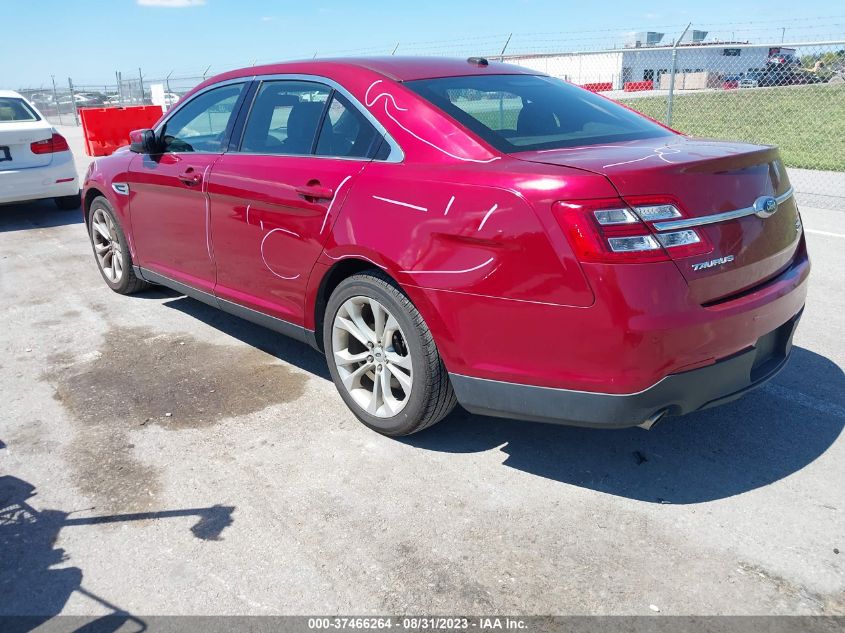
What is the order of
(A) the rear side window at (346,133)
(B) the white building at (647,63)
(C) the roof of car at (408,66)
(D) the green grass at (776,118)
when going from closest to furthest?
(A) the rear side window at (346,133), (C) the roof of car at (408,66), (B) the white building at (647,63), (D) the green grass at (776,118)

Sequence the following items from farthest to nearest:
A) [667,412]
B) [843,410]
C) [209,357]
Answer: [209,357] → [843,410] → [667,412]

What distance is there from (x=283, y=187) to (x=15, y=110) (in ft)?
24.6

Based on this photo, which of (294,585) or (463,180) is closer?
(294,585)

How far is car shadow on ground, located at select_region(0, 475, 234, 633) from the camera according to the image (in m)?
2.42

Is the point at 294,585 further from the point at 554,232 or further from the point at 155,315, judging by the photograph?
the point at 155,315

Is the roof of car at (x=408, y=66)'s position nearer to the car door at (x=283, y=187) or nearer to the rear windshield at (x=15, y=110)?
the car door at (x=283, y=187)

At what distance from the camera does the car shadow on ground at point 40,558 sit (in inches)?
95.4

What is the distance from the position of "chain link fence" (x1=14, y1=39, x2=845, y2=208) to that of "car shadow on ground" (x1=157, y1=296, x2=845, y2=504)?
481 cm

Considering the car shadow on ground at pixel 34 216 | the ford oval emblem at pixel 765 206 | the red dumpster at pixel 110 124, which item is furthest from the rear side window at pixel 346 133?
the red dumpster at pixel 110 124

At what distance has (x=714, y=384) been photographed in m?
2.80

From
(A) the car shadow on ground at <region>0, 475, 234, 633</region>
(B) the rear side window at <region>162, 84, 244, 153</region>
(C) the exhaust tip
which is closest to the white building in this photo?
(B) the rear side window at <region>162, 84, 244, 153</region>

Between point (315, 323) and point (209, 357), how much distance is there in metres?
1.18

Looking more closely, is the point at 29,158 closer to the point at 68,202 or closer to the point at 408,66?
the point at 68,202

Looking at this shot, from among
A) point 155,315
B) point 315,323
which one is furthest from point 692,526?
point 155,315
